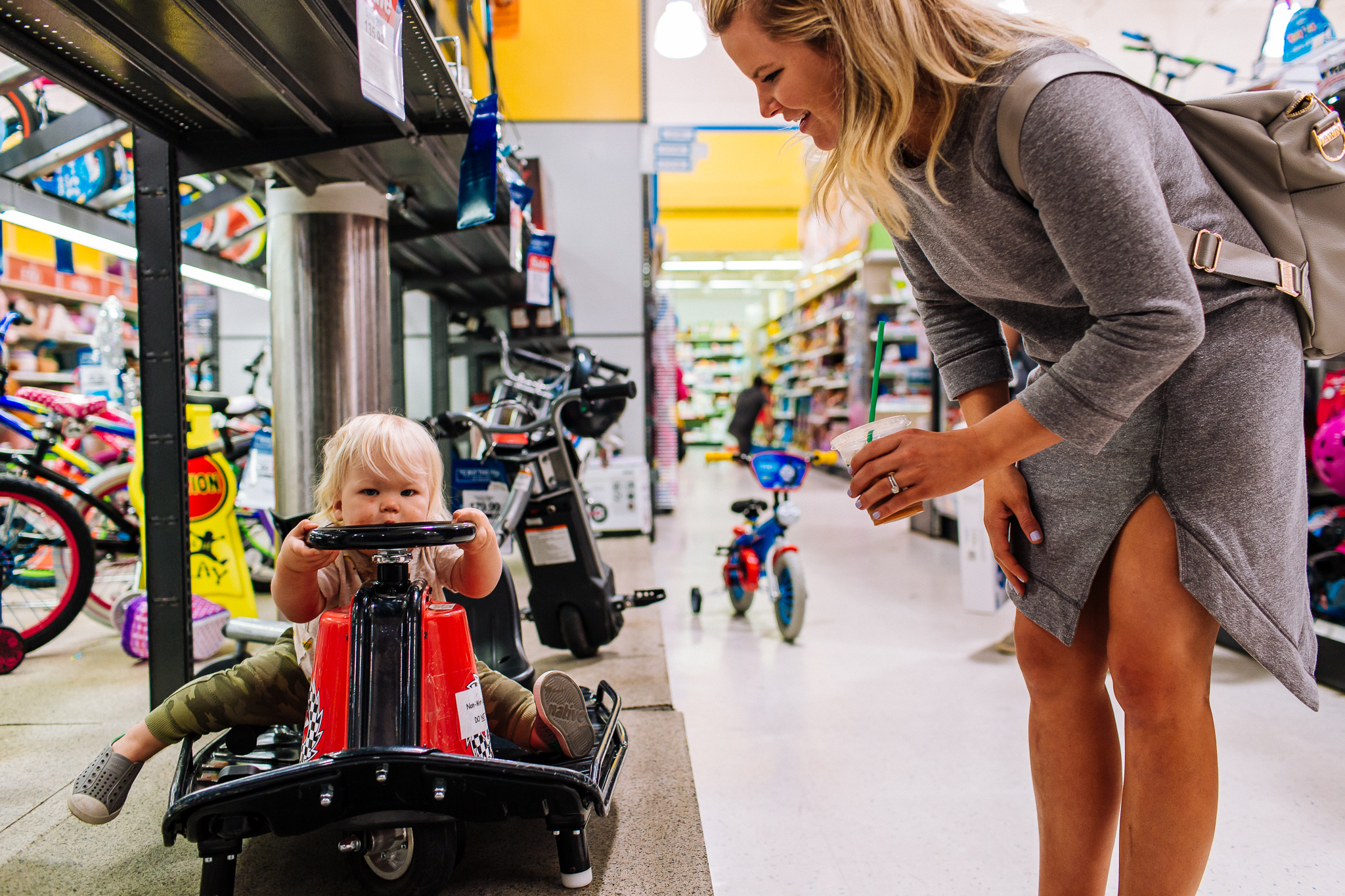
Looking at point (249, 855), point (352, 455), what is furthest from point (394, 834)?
point (352, 455)

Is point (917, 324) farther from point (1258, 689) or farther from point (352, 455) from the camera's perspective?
point (352, 455)

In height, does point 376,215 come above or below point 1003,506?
above

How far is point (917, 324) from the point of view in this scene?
20.4 ft

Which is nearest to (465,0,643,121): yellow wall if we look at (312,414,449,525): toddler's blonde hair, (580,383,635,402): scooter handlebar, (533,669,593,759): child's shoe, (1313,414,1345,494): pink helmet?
(580,383,635,402): scooter handlebar

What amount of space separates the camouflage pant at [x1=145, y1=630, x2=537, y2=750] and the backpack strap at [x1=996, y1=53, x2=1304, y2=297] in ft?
3.36

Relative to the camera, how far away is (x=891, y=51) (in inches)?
28.4

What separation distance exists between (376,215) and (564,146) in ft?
12.2

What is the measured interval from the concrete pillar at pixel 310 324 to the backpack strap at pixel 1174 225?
1.89 m

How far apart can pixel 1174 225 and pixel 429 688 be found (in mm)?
1038

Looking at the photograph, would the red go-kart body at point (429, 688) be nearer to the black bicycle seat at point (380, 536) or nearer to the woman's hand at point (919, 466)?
the black bicycle seat at point (380, 536)

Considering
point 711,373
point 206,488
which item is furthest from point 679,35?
point 711,373

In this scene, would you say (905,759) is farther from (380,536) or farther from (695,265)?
(695,265)

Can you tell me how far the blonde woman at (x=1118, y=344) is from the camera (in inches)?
26.6

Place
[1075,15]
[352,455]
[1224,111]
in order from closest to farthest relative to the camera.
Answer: [1224,111] < [352,455] < [1075,15]
